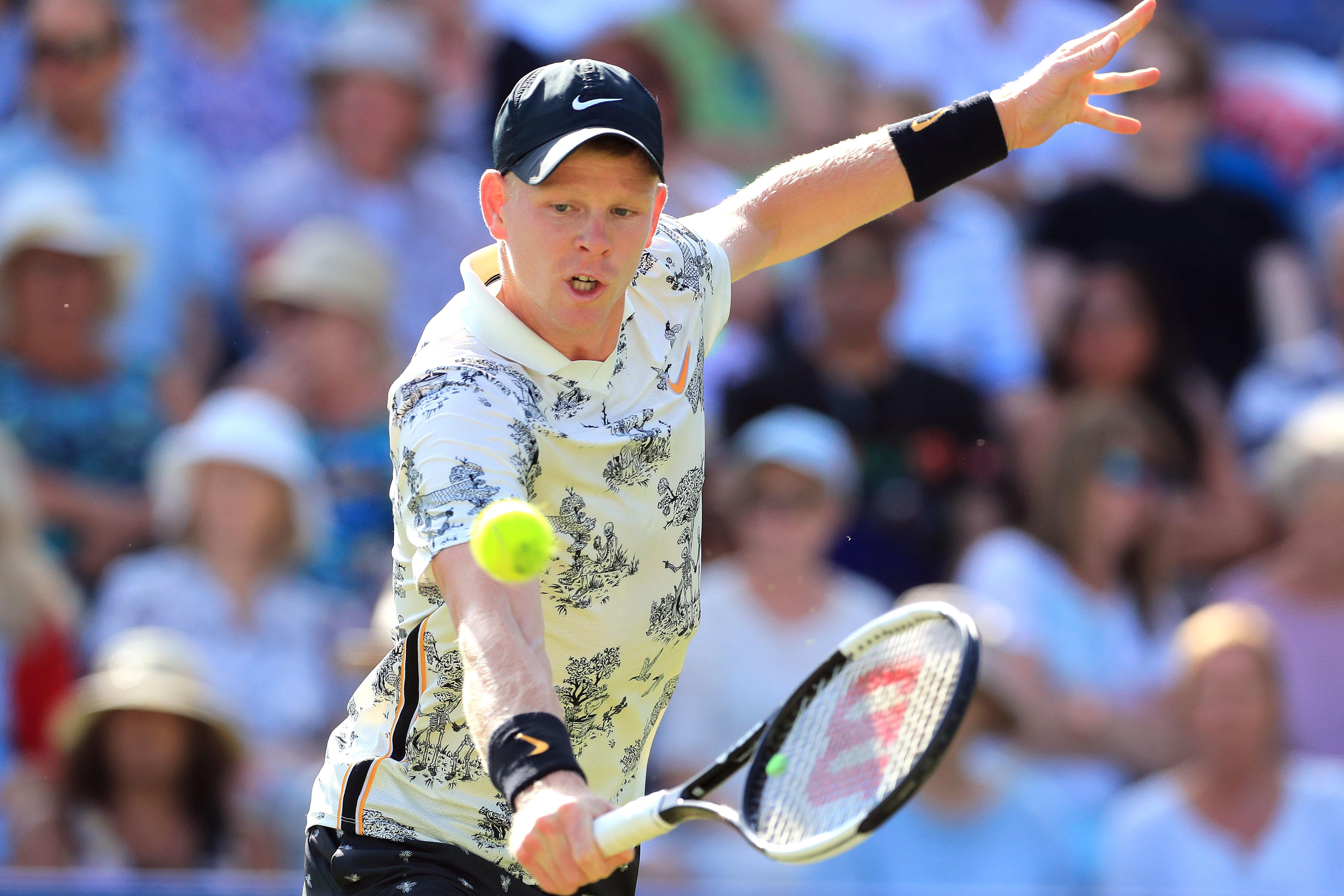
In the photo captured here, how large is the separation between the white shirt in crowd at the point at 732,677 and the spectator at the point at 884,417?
0.54 metres

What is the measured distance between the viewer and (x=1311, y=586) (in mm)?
7121

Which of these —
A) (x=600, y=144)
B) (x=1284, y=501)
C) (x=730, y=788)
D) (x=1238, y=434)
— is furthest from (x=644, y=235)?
(x=1238, y=434)

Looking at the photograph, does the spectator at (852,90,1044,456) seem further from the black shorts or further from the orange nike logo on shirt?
the black shorts

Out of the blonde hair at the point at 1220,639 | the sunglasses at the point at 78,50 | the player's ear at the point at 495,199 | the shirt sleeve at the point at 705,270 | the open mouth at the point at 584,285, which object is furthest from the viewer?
Result: the sunglasses at the point at 78,50

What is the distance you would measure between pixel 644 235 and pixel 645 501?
0.48m

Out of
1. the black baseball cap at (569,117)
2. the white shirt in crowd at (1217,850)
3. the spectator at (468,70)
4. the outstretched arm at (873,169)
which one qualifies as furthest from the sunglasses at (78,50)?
the white shirt in crowd at (1217,850)

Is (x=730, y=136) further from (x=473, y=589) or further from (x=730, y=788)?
(x=473, y=589)

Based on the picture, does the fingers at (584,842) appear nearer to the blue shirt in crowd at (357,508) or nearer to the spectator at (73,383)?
the blue shirt in crowd at (357,508)

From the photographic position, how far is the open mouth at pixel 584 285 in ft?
10.3

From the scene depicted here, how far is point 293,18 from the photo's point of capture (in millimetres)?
8500

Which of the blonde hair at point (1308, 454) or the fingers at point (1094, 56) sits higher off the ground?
the blonde hair at point (1308, 454)

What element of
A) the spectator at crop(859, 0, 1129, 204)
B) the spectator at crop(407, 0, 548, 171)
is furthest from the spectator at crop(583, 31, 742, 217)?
the spectator at crop(859, 0, 1129, 204)

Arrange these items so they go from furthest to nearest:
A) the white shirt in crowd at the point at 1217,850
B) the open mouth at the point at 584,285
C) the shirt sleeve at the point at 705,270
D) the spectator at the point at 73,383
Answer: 1. the spectator at the point at 73,383
2. the white shirt in crowd at the point at 1217,850
3. the shirt sleeve at the point at 705,270
4. the open mouth at the point at 584,285

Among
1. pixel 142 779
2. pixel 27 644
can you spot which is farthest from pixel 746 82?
pixel 142 779
